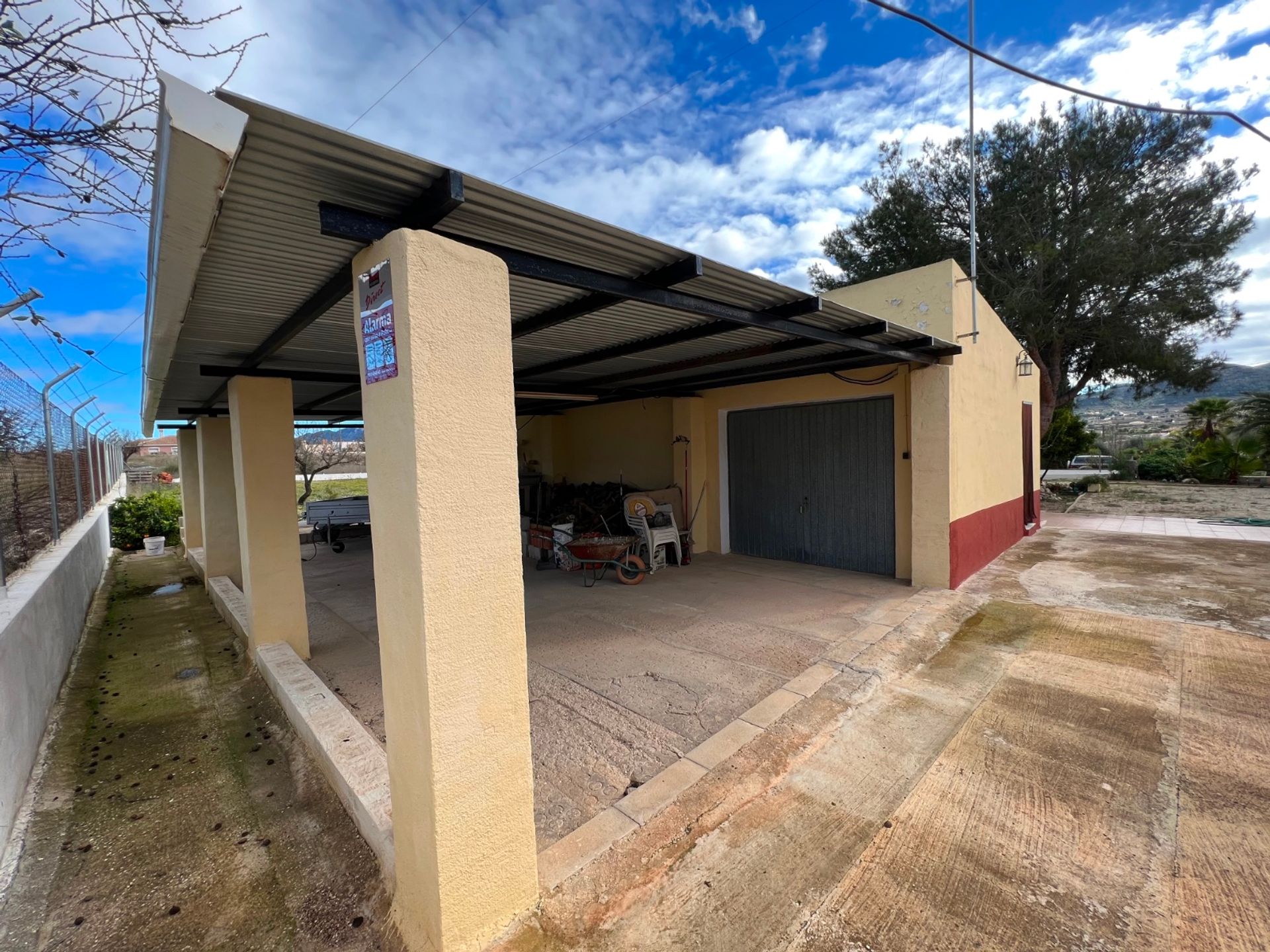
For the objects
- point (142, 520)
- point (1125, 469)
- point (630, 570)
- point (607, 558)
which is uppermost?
point (142, 520)

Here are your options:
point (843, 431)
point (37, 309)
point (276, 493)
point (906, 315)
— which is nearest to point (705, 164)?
point (906, 315)

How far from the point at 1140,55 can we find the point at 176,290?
6838 mm

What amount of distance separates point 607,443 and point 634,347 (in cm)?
561

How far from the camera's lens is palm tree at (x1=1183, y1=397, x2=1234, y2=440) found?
18.2 metres

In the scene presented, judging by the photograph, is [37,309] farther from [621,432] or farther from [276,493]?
[621,432]

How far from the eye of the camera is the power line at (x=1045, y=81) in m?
3.36

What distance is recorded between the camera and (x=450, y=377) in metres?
1.67

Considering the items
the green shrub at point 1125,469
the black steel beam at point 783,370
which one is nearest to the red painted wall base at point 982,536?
the black steel beam at point 783,370

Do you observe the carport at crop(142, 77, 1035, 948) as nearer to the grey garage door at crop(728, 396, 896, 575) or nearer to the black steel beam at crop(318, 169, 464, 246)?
the black steel beam at crop(318, 169, 464, 246)

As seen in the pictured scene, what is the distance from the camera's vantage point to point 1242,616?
16.5 feet

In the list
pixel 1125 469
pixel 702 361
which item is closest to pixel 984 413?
pixel 702 361

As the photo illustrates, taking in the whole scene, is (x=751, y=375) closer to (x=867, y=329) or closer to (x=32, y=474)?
(x=867, y=329)

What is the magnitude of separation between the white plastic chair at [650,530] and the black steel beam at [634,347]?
2.38m

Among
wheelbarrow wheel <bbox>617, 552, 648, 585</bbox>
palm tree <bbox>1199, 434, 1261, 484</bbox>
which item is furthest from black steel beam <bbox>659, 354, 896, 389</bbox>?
palm tree <bbox>1199, 434, 1261, 484</bbox>
